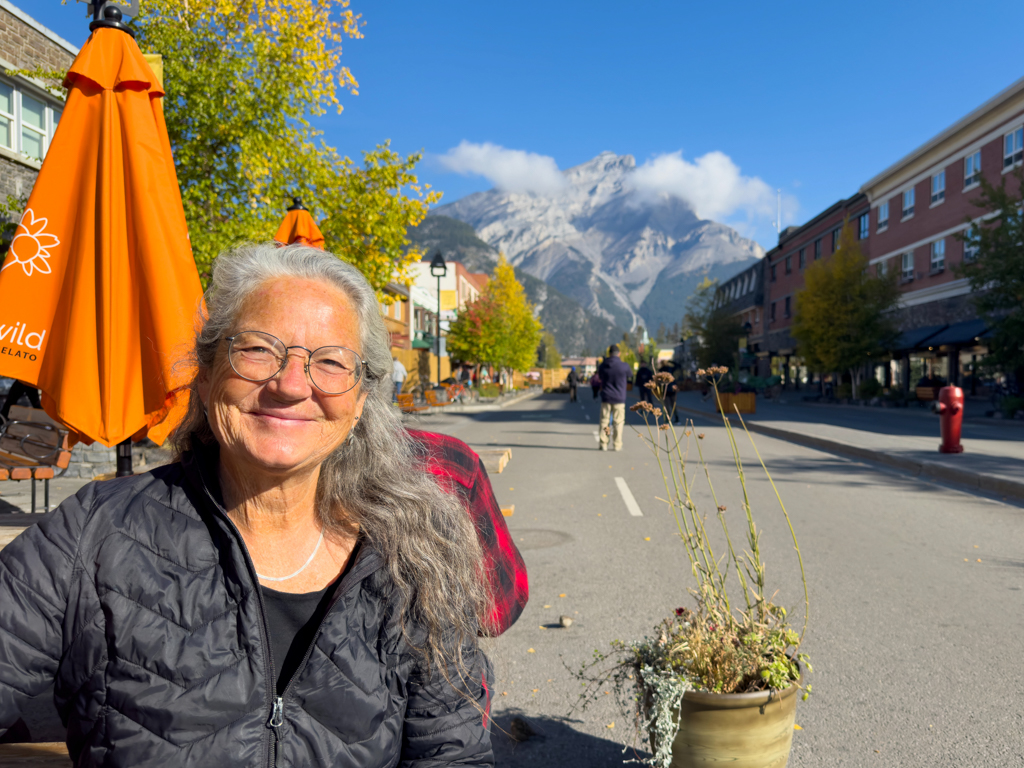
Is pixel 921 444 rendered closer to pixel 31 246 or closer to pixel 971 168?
pixel 31 246

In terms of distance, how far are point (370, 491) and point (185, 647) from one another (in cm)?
56

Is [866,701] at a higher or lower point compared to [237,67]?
lower

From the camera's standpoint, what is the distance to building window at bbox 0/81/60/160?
1407 cm

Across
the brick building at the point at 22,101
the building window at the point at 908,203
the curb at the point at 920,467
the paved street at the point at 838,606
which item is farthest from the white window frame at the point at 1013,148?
the brick building at the point at 22,101

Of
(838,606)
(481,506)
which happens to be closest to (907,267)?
(838,606)

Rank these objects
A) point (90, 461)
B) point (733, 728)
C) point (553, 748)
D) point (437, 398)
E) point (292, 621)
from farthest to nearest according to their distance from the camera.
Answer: point (437, 398)
point (90, 461)
point (553, 748)
point (733, 728)
point (292, 621)

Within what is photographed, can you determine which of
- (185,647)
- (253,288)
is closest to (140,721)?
(185,647)

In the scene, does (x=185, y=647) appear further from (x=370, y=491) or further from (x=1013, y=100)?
(x=1013, y=100)

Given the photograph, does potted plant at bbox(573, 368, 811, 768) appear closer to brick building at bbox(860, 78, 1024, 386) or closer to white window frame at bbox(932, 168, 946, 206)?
brick building at bbox(860, 78, 1024, 386)

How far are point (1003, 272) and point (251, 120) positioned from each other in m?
19.1

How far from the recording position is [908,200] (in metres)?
34.8

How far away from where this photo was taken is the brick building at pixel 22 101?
13836mm

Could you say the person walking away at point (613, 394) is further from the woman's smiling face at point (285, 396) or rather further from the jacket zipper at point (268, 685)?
the jacket zipper at point (268, 685)

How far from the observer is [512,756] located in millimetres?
2961
